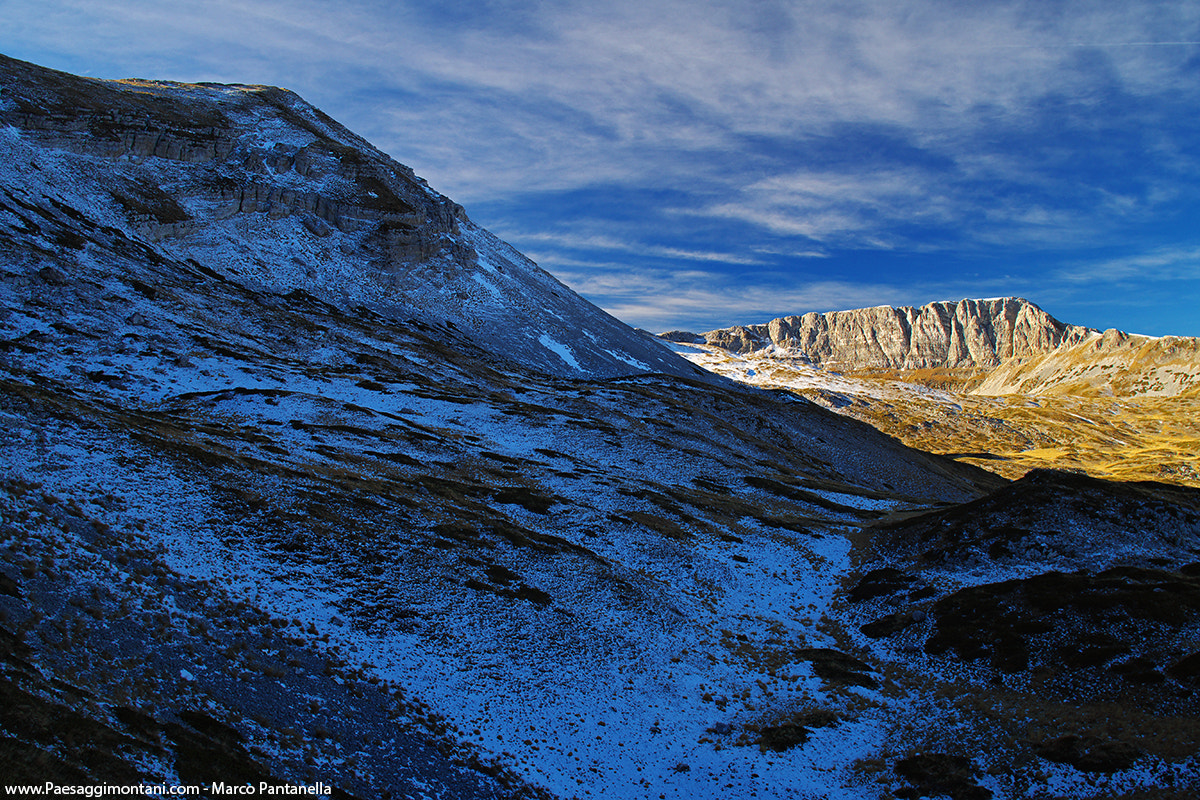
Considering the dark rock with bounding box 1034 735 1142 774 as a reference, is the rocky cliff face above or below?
above

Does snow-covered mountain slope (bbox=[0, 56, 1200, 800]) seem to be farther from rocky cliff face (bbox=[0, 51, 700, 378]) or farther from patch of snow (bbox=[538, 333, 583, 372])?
patch of snow (bbox=[538, 333, 583, 372])

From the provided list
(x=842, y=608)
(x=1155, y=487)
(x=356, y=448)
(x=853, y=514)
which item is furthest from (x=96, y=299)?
(x=1155, y=487)

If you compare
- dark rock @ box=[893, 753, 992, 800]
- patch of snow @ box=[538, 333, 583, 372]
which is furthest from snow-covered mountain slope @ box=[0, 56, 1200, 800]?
patch of snow @ box=[538, 333, 583, 372]

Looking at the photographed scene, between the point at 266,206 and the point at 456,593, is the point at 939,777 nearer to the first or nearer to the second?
the point at 456,593

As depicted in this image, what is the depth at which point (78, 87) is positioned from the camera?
120375 millimetres

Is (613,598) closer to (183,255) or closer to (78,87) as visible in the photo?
(183,255)

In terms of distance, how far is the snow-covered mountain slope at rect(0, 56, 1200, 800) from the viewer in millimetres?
17641

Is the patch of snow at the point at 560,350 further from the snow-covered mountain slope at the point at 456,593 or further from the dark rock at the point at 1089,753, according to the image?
the dark rock at the point at 1089,753

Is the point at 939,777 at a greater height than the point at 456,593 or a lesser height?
lesser

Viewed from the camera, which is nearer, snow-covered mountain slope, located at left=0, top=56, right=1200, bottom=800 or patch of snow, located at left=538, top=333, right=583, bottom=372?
snow-covered mountain slope, located at left=0, top=56, right=1200, bottom=800

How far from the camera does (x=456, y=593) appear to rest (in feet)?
93.4

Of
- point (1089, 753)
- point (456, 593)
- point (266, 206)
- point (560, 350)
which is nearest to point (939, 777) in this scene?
point (1089, 753)

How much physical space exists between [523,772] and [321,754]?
6.43 m

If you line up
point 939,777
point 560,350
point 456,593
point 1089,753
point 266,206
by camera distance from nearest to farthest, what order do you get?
point 1089,753 → point 939,777 → point 456,593 → point 266,206 → point 560,350
